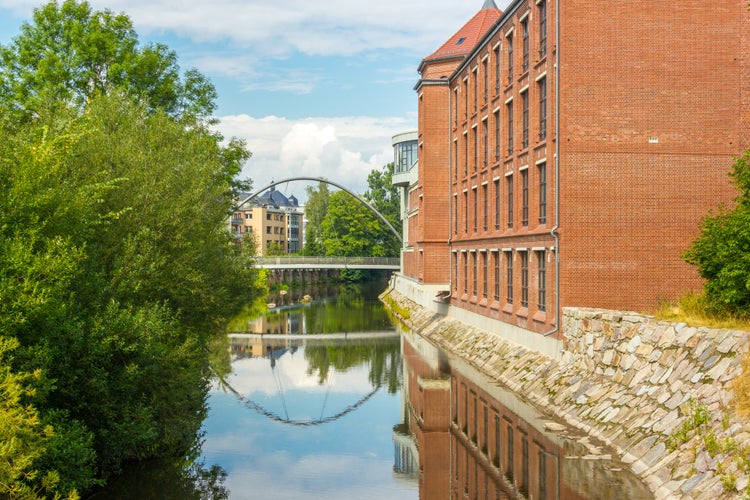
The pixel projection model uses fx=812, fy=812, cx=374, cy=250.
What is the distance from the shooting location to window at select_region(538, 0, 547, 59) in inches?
1170

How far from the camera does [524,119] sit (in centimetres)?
3288

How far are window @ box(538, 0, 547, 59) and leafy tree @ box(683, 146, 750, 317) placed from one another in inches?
428

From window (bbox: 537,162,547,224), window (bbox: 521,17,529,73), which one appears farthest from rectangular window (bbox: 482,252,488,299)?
window (bbox: 521,17,529,73)

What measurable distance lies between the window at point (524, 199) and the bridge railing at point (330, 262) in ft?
206

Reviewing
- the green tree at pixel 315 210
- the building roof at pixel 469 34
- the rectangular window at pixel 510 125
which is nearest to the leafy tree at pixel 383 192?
the green tree at pixel 315 210

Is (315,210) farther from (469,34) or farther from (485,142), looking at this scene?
(485,142)

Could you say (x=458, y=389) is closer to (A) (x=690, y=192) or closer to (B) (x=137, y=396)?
(A) (x=690, y=192)

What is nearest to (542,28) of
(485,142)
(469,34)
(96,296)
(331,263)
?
(485,142)

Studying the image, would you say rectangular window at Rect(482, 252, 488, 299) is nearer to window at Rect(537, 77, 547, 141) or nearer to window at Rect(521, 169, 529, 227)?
window at Rect(521, 169, 529, 227)

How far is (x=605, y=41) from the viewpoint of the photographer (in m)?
27.4

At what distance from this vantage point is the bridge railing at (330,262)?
96438 millimetres

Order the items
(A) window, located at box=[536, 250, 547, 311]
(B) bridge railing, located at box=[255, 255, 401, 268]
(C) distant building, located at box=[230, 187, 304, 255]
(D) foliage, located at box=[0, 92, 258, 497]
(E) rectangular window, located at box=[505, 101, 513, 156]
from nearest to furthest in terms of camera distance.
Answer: (D) foliage, located at box=[0, 92, 258, 497] < (A) window, located at box=[536, 250, 547, 311] < (E) rectangular window, located at box=[505, 101, 513, 156] < (B) bridge railing, located at box=[255, 255, 401, 268] < (C) distant building, located at box=[230, 187, 304, 255]

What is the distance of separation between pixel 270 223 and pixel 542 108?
128108 mm

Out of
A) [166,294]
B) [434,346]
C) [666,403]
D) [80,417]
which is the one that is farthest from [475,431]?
[434,346]
